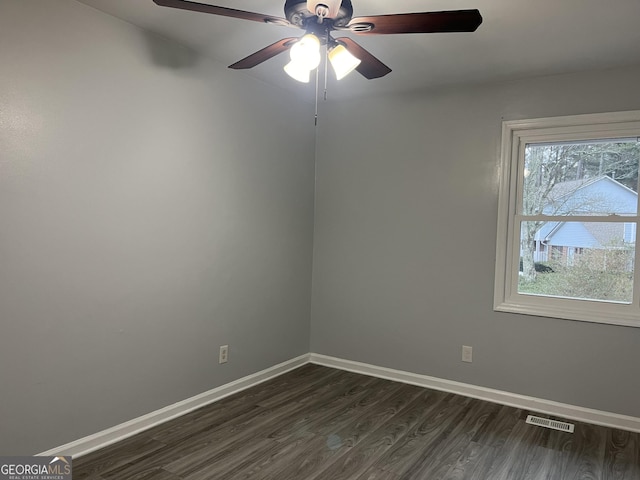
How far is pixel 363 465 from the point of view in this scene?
8.21ft

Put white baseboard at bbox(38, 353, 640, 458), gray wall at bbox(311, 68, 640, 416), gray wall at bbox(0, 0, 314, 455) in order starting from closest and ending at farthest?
gray wall at bbox(0, 0, 314, 455)
white baseboard at bbox(38, 353, 640, 458)
gray wall at bbox(311, 68, 640, 416)

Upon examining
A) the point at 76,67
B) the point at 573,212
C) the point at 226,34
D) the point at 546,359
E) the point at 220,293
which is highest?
the point at 226,34

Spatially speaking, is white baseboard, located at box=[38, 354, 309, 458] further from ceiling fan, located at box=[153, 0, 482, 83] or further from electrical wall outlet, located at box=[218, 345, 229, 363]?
ceiling fan, located at box=[153, 0, 482, 83]

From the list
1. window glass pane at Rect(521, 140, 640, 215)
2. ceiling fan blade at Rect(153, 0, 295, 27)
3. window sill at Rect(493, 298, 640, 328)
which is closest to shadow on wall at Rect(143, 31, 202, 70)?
ceiling fan blade at Rect(153, 0, 295, 27)

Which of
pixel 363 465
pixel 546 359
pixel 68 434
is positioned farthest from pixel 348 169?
pixel 68 434

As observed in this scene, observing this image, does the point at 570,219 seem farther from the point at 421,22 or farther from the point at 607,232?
the point at 421,22

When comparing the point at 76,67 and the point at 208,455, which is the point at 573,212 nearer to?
the point at 208,455

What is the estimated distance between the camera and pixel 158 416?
2900 mm

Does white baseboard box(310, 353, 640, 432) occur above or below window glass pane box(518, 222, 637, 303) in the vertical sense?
below

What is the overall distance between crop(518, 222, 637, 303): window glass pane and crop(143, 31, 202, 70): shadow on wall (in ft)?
8.46

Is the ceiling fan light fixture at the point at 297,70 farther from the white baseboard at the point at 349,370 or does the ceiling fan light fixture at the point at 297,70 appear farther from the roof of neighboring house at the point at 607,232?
the roof of neighboring house at the point at 607,232

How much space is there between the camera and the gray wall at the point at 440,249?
10.4 ft

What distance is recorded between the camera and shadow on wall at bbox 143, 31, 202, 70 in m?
2.76

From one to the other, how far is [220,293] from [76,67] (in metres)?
1.66
